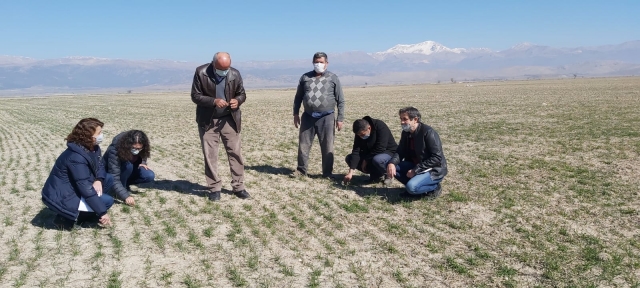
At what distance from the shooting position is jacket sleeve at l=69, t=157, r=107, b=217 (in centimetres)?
541

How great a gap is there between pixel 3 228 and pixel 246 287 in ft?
12.6

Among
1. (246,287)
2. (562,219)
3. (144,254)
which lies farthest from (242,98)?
(562,219)

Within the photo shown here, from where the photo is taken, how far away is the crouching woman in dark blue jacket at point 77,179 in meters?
5.45

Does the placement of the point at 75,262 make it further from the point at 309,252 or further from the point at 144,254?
the point at 309,252

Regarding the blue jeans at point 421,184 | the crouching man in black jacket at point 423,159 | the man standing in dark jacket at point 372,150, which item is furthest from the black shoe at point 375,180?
the blue jeans at point 421,184

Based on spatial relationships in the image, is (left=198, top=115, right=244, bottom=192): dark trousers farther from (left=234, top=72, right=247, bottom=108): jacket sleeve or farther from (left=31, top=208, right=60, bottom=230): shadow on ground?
(left=31, top=208, right=60, bottom=230): shadow on ground

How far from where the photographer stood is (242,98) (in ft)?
22.8

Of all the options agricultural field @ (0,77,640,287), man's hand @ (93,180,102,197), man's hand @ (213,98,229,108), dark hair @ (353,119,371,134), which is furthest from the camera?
dark hair @ (353,119,371,134)

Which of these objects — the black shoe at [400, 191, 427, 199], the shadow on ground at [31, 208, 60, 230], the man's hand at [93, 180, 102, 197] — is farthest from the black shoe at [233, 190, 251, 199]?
the shadow on ground at [31, 208, 60, 230]

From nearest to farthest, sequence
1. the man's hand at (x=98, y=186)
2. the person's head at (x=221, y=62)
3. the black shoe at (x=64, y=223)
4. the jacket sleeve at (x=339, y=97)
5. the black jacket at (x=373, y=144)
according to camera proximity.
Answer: the man's hand at (x=98, y=186)
the black shoe at (x=64, y=223)
the person's head at (x=221, y=62)
the black jacket at (x=373, y=144)
the jacket sleeve at (x=339, y=97)

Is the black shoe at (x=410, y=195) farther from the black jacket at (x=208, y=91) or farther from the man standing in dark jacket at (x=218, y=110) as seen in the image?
the black jacket at (x=208, y=91)

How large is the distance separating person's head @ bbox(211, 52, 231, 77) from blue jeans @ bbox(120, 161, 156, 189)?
6.64ft

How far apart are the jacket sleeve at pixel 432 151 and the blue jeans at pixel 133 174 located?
4331 mm

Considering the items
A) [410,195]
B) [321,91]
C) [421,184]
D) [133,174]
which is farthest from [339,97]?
[133,174]
